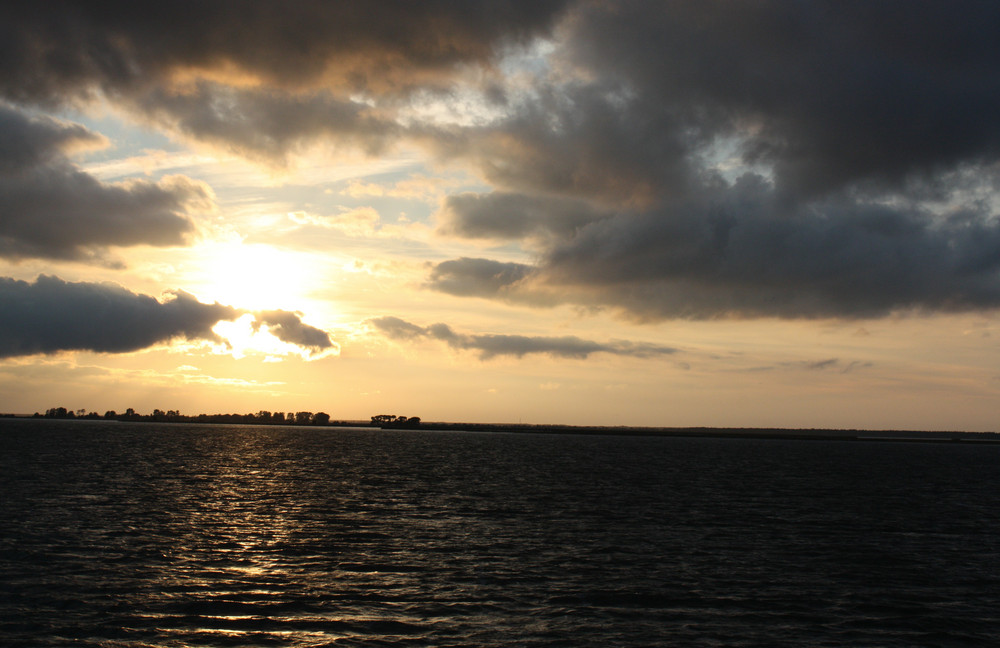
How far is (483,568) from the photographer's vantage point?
40.1 m

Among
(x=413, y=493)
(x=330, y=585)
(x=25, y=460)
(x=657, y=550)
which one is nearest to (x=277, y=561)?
(x=330, y=585)

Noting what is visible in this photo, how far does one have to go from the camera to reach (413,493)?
79.0 metres

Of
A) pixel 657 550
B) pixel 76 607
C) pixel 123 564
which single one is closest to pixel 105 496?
pixel 123 564

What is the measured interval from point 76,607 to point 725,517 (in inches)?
2015

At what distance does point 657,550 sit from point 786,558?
318 inches

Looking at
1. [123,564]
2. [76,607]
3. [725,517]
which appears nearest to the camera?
[76,607]

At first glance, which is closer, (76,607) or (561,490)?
(76,607)

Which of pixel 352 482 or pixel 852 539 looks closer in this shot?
pixel 852 539

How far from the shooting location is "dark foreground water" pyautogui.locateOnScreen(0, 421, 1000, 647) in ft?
95.3

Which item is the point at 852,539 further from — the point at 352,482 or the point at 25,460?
the point at 25,460

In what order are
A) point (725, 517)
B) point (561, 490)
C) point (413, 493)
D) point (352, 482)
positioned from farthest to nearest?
point (352, 482) < point (561, 490) < point (413, 493) < point (725, 517)

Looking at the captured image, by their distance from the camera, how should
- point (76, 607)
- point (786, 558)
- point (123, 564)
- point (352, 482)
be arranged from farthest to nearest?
point (352, 482) → point (786, 558) → point (123, 564) → point (76, 607)

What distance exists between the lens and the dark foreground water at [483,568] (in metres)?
29.1

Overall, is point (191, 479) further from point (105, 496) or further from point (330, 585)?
point (330, 585)
